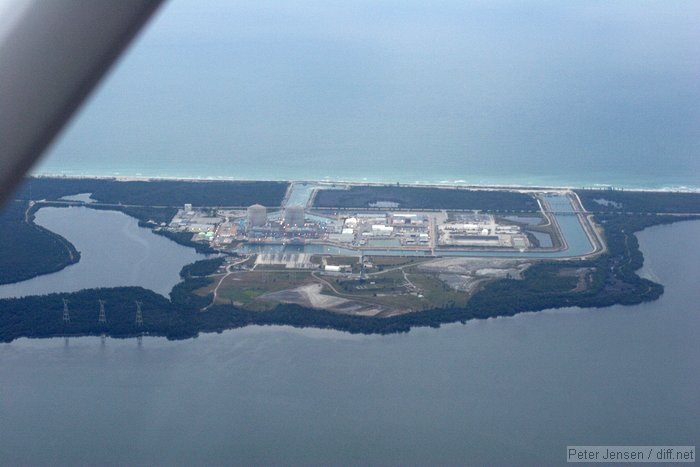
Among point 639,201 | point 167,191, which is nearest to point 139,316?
point 167,191

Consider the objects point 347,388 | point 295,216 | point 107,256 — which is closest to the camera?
point 347,388

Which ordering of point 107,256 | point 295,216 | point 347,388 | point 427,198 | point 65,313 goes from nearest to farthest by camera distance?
point 347,388 → point 65,313 → point 107,256 → point 295,216 → point 427,198

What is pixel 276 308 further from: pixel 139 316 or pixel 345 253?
pixel 345 253

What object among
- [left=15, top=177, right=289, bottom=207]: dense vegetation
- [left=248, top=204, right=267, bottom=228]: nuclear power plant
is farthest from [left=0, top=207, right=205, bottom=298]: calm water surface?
[left=248, top=204, right=267, bottom=228]: nuclear power plant

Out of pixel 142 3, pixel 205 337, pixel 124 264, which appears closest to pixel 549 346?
pixel 205 337

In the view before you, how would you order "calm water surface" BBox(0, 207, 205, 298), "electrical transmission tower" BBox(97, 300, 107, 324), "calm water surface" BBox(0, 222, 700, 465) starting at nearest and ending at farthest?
"calm water surface" BBox(0, 222, 700, 465) → "electrical transmission tower" BBox(97, 300, 107, 324) → "calm water surface" BBox(0, 207, 205, 298)

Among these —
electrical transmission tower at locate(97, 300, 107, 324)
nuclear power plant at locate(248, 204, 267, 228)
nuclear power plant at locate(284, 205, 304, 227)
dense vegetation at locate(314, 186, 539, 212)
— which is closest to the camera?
electrical transmission tower at locate(97, 300, 107, 324)

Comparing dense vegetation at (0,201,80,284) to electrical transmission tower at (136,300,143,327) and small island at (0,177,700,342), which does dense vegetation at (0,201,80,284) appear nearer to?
small island at (0,177,700,342)
